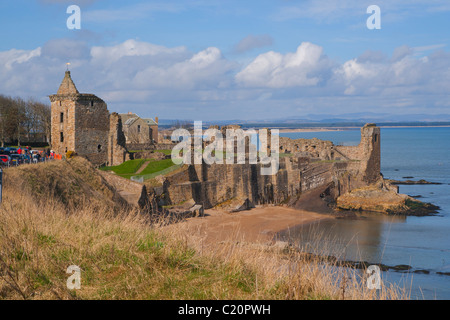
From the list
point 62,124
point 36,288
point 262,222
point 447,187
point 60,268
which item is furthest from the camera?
point 447,187

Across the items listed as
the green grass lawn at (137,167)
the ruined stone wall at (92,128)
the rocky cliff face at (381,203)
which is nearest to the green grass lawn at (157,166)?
the green grass lawn at (137,167)

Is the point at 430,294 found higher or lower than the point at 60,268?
lower

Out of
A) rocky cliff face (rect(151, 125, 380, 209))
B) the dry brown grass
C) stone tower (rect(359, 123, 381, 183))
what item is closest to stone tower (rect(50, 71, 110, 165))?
rocky cliff face (rect(151, 125, 380, 209))

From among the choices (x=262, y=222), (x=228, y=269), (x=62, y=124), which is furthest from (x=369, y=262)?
(x=62, y=124)

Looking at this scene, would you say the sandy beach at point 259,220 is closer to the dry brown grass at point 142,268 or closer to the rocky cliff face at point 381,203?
the rocky cliff face at point 381,203

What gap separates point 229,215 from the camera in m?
32.2

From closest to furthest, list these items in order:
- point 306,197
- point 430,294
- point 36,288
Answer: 1. point 36,288
2. point 430,294
3. point 306,197

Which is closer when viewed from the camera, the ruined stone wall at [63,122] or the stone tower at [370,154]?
the ruined stone wall at [63,122]

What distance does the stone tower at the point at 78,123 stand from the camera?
35.4 m

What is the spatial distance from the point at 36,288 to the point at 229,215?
25968 millimetres

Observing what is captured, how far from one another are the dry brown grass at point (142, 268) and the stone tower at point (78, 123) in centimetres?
2787

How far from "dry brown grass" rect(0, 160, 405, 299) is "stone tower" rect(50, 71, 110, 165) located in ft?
91.4

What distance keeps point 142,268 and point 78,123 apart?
99.3 feet
